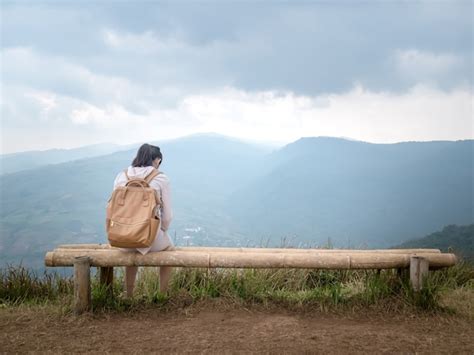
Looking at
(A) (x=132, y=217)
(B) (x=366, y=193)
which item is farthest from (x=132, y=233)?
(B) (x=366, y=193)

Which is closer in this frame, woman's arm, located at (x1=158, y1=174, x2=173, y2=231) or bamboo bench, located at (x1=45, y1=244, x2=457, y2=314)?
bamboo bench, located at (x1=45, y1=244, x2=457, y2=314)

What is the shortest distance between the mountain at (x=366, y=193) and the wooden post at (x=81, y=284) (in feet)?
300

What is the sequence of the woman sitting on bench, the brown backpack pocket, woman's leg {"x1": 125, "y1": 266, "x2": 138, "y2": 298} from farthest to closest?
woman's leg {"x1": 125, "y1": 266, "x2": 138, "y2": 298}, the woman sitting on bench, the brown backpack pocket

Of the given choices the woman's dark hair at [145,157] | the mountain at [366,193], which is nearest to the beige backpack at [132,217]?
the woman's dark hair at [145,157]

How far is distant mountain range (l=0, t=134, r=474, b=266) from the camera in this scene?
106000 millimetres

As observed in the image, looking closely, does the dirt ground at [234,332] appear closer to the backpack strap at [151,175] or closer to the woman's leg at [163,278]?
the woman's leg at [163,278]

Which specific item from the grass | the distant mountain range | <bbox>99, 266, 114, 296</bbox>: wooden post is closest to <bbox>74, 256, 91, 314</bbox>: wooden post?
the grass

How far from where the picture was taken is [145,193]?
4020mm

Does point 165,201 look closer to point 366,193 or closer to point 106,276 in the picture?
point 106,276

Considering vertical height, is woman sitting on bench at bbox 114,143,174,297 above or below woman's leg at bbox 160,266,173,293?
→ above

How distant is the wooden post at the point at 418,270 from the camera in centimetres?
411

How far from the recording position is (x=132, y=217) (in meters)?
4.00

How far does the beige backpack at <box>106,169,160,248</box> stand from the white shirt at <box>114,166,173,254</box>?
124 mm

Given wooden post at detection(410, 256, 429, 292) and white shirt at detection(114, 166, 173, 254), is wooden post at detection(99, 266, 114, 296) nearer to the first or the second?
white shirt at detection(114, 166, 173, 254)
